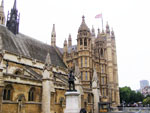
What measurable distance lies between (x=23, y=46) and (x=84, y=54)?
14.0 meters

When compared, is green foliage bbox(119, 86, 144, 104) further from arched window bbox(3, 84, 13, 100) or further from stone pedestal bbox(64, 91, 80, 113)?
stone pedestal bbox(64, 91, 80, 113)

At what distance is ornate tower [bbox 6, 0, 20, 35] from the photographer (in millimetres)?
38656

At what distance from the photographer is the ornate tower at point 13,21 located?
127ft

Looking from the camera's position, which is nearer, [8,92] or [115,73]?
[8,92]

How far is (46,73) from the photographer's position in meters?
28.4

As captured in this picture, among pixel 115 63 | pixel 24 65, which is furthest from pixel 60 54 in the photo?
pixel 115 63

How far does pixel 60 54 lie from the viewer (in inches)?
1884

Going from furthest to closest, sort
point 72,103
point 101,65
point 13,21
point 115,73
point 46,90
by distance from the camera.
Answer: point 115,73 < point 101,65 < point 13,21 < point 46,90 < point 72,103

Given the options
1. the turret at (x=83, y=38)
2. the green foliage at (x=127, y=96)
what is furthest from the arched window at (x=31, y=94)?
the green foliage at (x=127, y=96)

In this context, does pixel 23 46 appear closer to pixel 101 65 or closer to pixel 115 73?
pixel 101 65

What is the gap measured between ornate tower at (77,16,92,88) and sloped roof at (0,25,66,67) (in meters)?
5.56

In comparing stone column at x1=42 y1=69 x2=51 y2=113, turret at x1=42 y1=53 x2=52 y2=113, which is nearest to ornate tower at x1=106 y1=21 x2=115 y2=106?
turret at x1=42 y1=53 x2=52 y2=113

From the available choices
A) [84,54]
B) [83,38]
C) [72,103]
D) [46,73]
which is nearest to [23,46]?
[46,73]

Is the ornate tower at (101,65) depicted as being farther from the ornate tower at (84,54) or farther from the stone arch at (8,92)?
the stone arch at (8,92)
